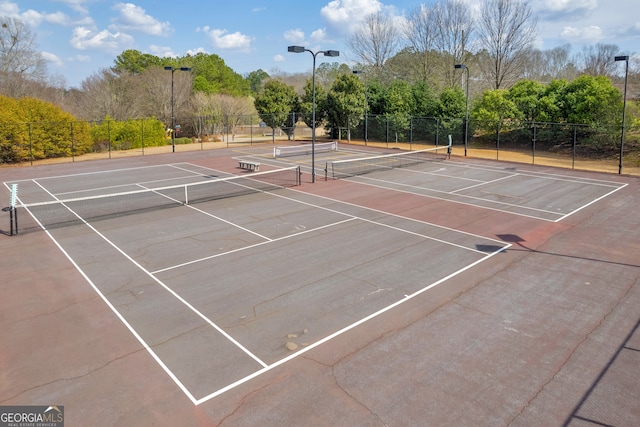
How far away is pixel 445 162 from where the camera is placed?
3469cm

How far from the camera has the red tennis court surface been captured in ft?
24.6

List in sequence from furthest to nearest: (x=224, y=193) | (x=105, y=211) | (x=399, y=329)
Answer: (x=224, y=193), (x=105, y=211), (x=399, y=329)

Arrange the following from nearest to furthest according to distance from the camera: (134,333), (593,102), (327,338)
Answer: (327,338) < (134,333) < (593,102)

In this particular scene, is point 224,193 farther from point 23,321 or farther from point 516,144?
point 516,144

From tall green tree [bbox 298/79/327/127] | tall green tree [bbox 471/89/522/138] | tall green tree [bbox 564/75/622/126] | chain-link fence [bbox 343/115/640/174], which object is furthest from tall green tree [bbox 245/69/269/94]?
tall green tree [bbox 564/75/622/126]

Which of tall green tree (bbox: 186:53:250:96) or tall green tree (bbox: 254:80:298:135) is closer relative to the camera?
tall green tree (bbox: 254:80:298:135)

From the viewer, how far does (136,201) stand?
879 inches

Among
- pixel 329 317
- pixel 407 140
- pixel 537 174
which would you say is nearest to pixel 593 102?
pixel 537 174

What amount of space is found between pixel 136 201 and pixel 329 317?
15.4m

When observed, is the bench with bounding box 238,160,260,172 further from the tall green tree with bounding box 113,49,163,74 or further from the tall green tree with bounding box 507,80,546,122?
the tall green tree with bounding box 113,49,163,74

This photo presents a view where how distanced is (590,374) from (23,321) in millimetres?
11866

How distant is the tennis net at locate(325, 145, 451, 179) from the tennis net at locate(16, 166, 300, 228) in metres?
3.71

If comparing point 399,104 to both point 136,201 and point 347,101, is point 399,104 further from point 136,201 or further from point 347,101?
point 136,201

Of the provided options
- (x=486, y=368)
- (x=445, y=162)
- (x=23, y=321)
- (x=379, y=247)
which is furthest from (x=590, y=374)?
(x=445, y=162)
